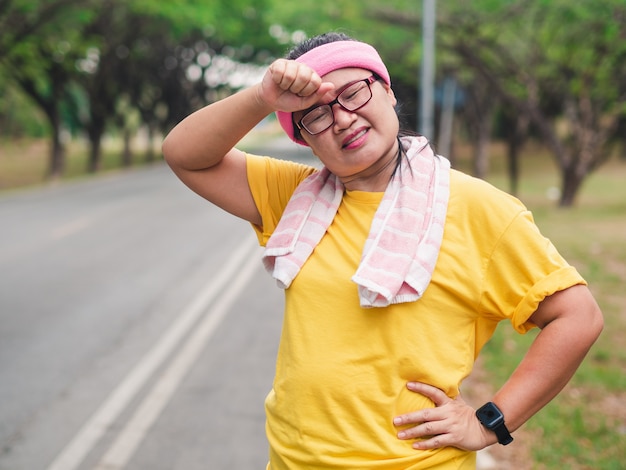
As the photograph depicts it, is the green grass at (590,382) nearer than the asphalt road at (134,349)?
Yes

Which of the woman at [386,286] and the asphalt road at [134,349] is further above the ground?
the woman at [386,286]

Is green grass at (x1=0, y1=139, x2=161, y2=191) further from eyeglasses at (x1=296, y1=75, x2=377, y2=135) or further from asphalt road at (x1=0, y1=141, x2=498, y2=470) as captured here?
eyeglasses at (x1=296, y1=75, x2=377, y2=135)

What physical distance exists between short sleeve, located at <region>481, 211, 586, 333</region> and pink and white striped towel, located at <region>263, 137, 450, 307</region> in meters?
0.15

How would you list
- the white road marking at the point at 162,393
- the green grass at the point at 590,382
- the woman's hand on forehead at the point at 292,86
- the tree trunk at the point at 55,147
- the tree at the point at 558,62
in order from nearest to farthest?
the woman's hand on forehead at the point at 292,86
the green grass at the point at 590,382
the white road marking at the point at 162,393
the tree at the point at 558,62
the tree trunk at the point at 55,147

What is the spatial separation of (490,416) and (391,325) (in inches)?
14.4

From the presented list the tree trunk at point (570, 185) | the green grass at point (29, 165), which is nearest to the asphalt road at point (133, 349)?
the tree trunk at point (570, 185)

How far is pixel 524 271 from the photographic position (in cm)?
164

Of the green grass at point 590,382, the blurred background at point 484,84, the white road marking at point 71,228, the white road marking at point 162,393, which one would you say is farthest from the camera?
the white road marking at point 71,228

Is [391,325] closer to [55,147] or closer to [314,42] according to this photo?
[314,42]

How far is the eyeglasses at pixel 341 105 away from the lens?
1.69 meters

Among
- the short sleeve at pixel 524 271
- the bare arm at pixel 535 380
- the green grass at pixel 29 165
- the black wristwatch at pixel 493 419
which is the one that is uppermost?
the short sleeve at pixel 524 271

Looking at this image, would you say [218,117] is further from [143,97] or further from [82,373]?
[143,97]

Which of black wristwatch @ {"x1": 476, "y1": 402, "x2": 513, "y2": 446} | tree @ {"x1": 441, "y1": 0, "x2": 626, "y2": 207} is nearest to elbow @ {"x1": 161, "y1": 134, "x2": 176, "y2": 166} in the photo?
black wristwatch @ {"x1": 476, "y1": 402, "x2": 513, "y2": 446}

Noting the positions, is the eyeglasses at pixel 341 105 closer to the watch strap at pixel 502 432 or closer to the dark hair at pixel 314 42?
the dark hair at pixel 314 42
